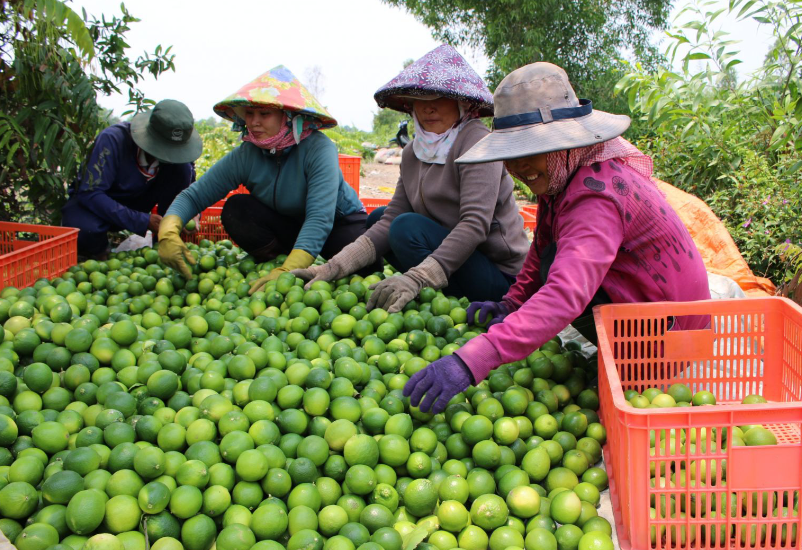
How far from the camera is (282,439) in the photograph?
2.49 metres

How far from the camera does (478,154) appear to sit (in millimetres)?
2598

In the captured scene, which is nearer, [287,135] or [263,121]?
[263,121]

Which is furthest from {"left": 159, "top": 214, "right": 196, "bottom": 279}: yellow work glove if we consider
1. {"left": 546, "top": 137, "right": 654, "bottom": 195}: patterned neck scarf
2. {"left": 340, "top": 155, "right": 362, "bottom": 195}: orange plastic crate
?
{"left": 340, "top": 155, "right": 362, "bottom": 195}: orange plastic crate

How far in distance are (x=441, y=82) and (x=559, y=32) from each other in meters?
15.8

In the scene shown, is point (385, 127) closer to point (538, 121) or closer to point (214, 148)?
point (214, 148)

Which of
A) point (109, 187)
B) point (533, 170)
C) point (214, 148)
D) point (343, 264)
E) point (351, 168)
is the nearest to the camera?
point (533, 170)

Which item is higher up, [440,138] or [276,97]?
[276,97]

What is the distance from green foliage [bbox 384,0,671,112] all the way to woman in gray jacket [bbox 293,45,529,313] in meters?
13.5

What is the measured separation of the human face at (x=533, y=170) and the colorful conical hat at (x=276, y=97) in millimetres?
2130

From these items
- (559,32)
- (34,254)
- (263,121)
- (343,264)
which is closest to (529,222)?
(343,264)

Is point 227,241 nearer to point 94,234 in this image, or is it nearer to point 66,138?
point 94,234

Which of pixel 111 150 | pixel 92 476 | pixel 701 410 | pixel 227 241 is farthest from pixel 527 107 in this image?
pixel 111 150

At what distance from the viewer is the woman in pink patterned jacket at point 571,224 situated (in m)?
2.39

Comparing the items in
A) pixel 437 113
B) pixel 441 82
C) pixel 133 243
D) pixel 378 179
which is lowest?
pixel 378 179
